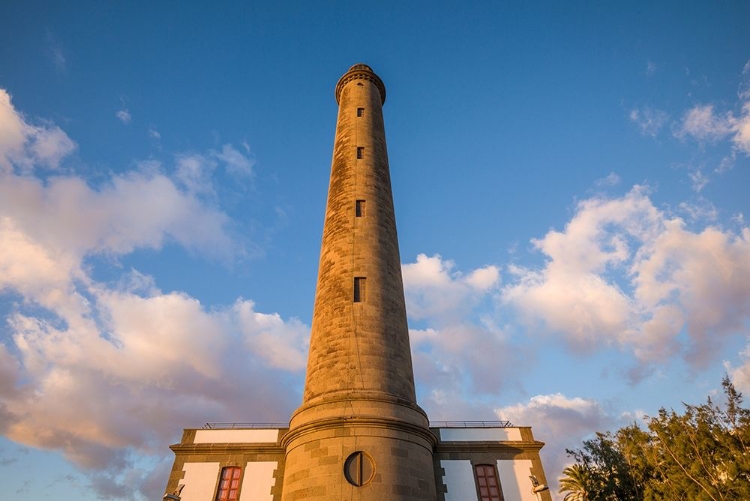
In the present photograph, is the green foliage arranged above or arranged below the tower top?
below

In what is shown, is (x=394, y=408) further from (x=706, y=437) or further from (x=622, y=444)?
(x=622, y=444)

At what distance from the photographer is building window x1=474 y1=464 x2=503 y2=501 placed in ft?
55.2

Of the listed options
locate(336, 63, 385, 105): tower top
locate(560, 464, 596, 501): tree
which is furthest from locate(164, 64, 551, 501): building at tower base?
locate(560, 464, 596, 501): tree

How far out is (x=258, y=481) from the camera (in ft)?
55.9

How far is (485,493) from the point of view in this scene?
666 inches

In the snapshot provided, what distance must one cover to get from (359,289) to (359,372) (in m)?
3.43

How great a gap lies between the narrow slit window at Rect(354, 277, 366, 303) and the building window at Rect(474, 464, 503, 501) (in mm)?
8517

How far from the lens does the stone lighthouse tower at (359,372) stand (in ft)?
42.5

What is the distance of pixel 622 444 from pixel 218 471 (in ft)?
78.6

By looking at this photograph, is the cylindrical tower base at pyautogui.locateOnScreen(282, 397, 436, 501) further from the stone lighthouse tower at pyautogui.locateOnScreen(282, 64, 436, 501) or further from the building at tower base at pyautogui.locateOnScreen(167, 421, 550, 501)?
the building at tower base at pyautogui.locateOnScreen(167, 421, 550, 501)

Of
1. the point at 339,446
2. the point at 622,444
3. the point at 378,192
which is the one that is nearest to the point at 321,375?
the point at 339,446

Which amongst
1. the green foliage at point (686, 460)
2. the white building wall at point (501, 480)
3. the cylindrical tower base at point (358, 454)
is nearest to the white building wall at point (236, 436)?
the cylindrical tower base at point (358, 454)

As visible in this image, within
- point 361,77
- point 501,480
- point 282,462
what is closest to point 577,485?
point 501,480

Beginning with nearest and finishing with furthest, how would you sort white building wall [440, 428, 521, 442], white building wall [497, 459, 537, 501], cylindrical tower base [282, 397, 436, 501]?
cylindrical tower base [282, 397, 436, 501], white building wall [497, 459, 537, 501], white building wall [440, 428, 521, 442]
